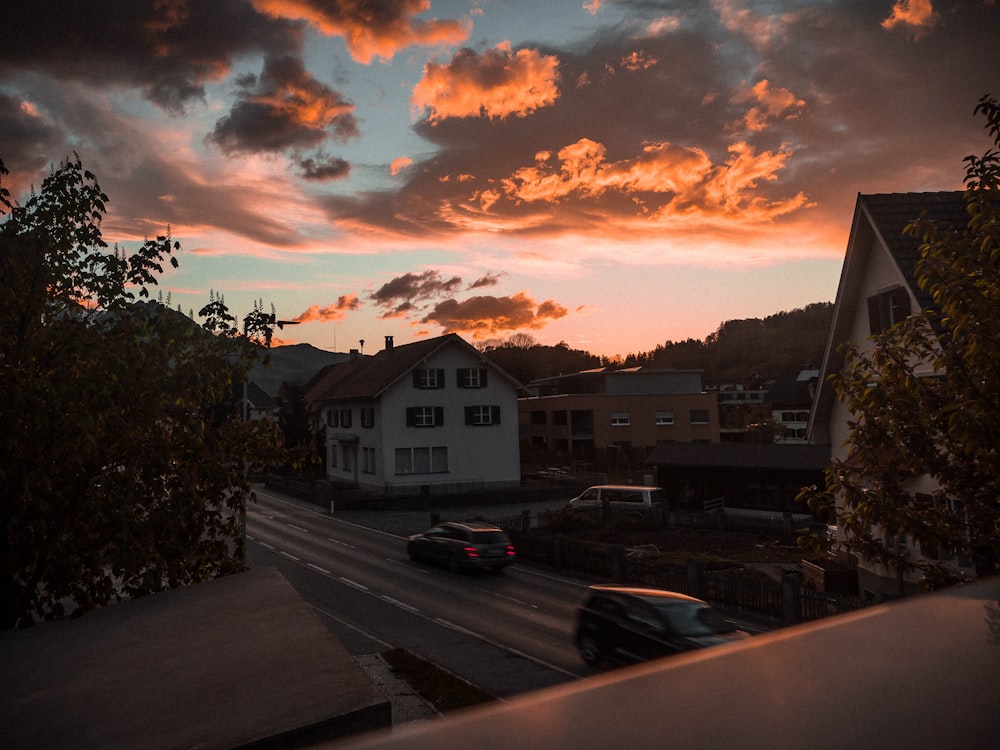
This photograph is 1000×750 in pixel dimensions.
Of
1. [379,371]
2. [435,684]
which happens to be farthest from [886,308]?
[379,371]

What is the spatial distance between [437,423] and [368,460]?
243 inches

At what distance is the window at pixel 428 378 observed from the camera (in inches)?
1955

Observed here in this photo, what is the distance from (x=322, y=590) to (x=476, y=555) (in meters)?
5.43

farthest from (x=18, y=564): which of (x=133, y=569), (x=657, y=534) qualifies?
(x=657, y=534)

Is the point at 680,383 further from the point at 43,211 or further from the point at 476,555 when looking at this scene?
the point at 43,211

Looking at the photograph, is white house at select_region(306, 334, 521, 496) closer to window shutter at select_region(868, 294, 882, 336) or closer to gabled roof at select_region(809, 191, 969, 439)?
gabled roof at select_region(809, 191, 969, 439)

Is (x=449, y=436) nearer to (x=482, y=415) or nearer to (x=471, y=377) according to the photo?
(x=482, y=415)

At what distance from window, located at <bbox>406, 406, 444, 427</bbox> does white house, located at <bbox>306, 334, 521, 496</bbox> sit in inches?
2.6

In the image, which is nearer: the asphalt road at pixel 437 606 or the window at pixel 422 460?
the asphalt road at pixel 437 606

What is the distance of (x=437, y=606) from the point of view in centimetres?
2109

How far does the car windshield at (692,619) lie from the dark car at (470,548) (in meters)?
12.3

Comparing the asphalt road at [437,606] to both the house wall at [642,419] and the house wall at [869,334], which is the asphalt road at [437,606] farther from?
the house wall at [642,419]

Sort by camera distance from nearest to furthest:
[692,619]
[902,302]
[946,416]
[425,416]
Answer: [946,416] < [692,619] < [902,302] < [425,416]

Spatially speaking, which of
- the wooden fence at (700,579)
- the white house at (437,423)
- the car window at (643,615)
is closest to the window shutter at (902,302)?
the wooden fence at (700,579)
